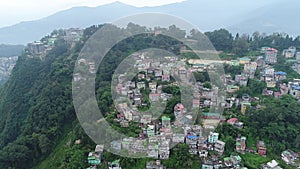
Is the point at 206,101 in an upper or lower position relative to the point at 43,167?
upper

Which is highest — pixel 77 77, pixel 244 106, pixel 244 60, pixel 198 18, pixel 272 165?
pixel 198 18

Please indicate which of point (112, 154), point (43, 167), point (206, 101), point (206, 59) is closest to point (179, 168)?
point (112, 154)

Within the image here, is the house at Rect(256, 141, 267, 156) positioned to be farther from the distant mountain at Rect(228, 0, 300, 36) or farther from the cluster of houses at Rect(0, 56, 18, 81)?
the distant mountain at Rect(228, 0, 300, 36)

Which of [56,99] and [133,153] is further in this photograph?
[56,99]

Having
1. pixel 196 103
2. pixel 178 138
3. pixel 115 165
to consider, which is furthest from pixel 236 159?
pixel 115 165

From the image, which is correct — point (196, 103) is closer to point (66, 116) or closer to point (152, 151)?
point (152, 151)

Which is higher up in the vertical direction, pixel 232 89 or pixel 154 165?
pixel 232 89

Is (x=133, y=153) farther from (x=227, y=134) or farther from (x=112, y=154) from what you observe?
(x=227, y=134)

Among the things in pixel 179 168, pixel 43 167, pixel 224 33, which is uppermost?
pixel 224 33

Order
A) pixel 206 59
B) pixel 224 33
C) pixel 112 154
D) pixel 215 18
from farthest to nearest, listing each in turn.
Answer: pixel 215 18, pixel 224 33, pixel 206 59, pixel 112 154
